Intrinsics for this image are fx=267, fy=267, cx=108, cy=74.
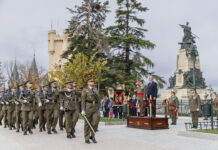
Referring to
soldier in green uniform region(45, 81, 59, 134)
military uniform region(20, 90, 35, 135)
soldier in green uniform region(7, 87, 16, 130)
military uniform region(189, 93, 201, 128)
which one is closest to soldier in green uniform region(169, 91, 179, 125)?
military uniform region(189, 93, 201, 128)

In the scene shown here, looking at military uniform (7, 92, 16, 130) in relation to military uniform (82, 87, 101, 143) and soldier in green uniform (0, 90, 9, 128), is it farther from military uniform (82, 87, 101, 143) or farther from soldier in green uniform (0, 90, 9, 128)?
military uniform (82, 87, 101, 143)

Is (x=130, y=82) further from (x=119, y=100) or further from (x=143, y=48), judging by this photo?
(x=119, y=100)

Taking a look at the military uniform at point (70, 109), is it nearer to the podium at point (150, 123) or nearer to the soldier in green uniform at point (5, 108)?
the podium at point (150, 123)

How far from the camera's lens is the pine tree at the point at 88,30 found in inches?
1102

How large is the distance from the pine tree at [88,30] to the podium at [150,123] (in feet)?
49.3

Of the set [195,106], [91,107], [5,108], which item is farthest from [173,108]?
[5,108]

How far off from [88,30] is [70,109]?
19773mm

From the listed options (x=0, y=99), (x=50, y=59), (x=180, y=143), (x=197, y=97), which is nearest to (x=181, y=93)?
(x=197, y=97)

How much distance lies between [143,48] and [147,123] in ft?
54.8

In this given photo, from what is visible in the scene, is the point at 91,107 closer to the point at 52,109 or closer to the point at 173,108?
the point at 52,109

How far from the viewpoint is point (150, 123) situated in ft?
41.4

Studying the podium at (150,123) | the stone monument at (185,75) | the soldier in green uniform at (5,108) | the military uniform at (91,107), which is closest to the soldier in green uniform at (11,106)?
the soldier in green uniform at (5,108)

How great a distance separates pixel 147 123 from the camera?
42.1 feet

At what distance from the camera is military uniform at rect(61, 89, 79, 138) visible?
10.1m
